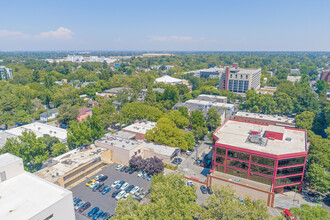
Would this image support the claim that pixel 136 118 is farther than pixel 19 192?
Yes

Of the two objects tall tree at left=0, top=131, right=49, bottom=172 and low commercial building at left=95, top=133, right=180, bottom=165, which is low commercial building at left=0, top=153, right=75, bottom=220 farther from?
low commercial building at left=95, top=133, right=180, bottom=165

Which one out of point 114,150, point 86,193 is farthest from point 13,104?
point 86,193

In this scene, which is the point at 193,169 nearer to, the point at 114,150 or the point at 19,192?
the point at 114,150

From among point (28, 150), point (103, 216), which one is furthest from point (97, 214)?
point (28, 150)

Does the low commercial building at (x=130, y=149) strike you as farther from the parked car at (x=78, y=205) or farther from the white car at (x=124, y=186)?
the parked car at (x=78, y=205)

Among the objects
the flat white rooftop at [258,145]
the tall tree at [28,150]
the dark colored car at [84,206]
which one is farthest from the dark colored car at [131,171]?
the flat white rooftop at [258,145]

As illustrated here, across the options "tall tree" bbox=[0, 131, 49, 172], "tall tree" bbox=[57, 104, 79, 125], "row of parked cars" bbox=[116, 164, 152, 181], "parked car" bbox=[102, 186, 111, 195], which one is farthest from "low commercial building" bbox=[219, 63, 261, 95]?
"tall tree" bbox=[0, 131, 49, 172]
